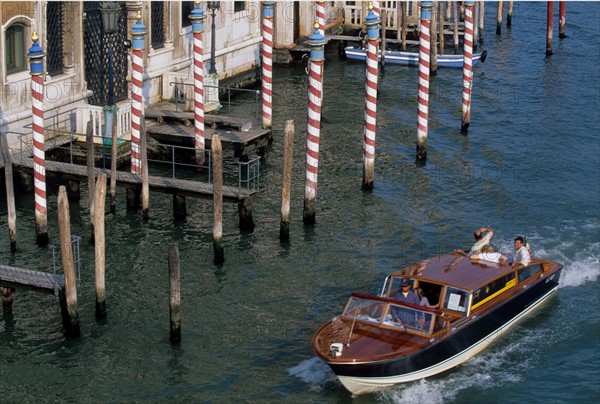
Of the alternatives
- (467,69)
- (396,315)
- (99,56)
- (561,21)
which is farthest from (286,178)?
(561,21)

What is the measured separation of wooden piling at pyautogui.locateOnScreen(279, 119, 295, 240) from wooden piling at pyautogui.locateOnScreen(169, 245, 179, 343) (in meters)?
5.86

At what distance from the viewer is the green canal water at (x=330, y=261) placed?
25.0 meters

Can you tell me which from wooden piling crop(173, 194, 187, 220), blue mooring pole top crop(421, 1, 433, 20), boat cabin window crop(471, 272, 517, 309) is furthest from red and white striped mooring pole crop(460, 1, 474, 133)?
boat cabin window crop(471, 272, 517, 309)

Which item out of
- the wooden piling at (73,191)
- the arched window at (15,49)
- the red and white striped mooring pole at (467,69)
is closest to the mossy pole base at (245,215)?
the wooden piling at (73,191)

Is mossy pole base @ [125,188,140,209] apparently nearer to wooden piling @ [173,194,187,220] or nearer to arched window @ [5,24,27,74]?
wooden piling @ [173,194,187,220]

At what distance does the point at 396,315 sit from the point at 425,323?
0.58 meters

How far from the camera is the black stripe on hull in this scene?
2400 cm

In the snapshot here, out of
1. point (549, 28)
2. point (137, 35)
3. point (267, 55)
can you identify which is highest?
point (137, 35)

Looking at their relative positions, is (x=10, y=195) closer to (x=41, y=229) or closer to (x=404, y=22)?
(x=41, y=229)

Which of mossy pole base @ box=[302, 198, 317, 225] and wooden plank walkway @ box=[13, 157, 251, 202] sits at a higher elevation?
wooden plank walkway @ box=[13, 157, 251, 202]

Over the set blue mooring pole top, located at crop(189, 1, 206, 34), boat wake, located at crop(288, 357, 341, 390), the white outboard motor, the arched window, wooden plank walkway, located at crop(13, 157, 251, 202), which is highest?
blue mooring pole top, located at crop(189, 1, 206, 34)

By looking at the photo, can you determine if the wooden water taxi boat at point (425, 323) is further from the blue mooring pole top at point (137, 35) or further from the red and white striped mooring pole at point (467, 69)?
the red and white striped mooring pole at point (467, 69)

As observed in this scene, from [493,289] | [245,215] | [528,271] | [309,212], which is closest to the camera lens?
[493,289]

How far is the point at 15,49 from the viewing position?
113ft
